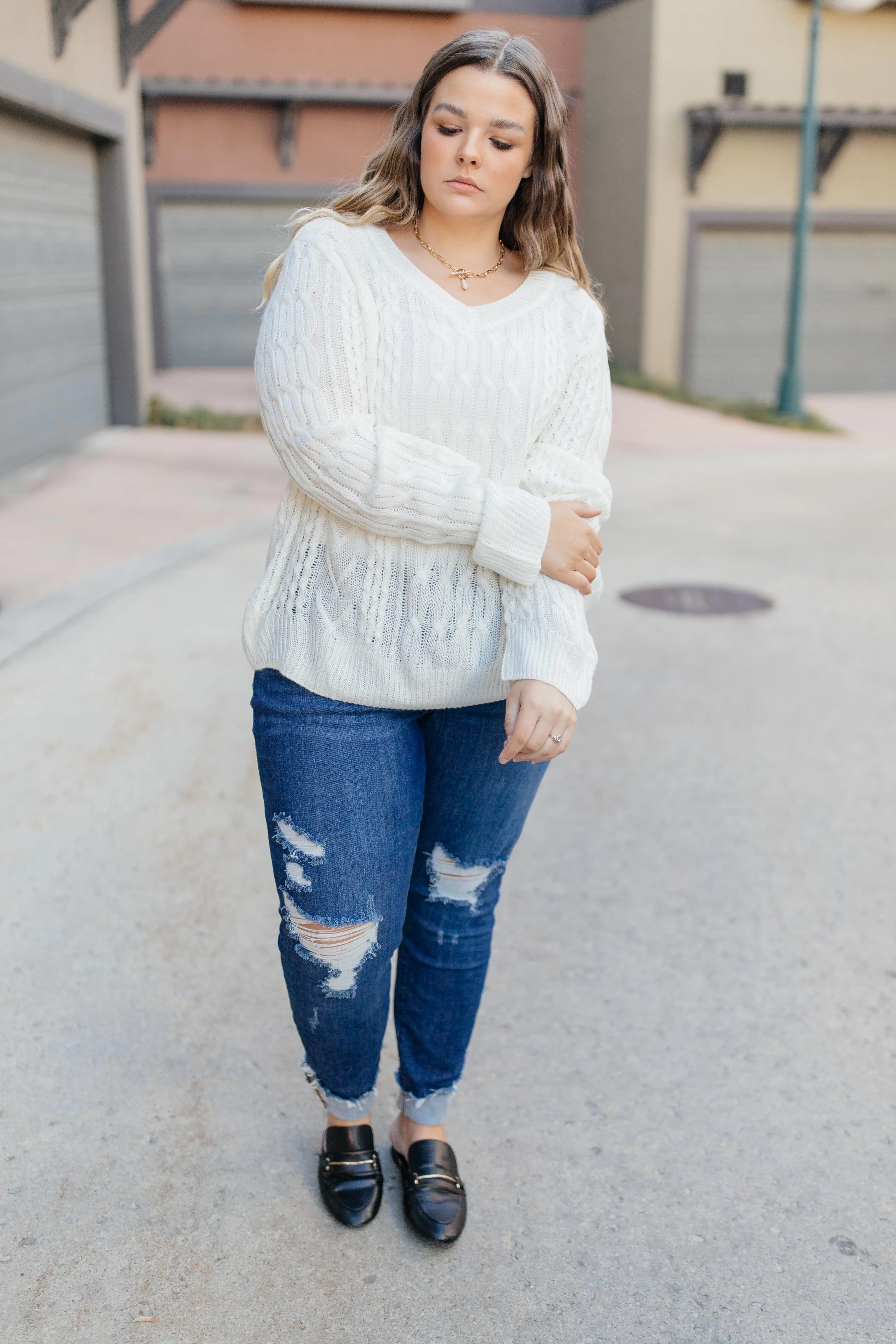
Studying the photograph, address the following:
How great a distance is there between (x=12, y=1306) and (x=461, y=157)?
185cm

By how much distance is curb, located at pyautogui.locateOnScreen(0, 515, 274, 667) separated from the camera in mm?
5473

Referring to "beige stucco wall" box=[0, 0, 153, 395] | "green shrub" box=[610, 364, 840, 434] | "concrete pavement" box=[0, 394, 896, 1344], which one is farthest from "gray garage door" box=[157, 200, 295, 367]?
"concrete pavement" box=[0, 394, 896, 1344]

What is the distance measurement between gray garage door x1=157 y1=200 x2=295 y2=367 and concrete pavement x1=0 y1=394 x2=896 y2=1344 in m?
13.7

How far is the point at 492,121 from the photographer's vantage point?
1.92 m

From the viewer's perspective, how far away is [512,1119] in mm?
2531

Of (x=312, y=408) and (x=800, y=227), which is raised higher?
(x=800, y=227)

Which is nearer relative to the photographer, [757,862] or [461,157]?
[461,157]

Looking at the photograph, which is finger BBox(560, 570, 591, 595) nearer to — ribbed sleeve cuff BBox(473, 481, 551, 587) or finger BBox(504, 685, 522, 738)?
ribbed sleeve cuff BBox(473, 481, 551, 587)

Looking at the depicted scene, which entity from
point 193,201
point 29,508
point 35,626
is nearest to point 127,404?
point 29,508

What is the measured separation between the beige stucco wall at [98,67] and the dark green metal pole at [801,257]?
7.23 metres

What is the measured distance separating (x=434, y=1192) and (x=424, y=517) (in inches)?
45.9

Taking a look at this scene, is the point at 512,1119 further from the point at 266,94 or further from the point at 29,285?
the point at 266,94

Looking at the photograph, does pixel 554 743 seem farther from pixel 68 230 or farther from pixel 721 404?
pixel 721 404

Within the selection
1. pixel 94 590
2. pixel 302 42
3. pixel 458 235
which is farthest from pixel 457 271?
pixel 302 42
